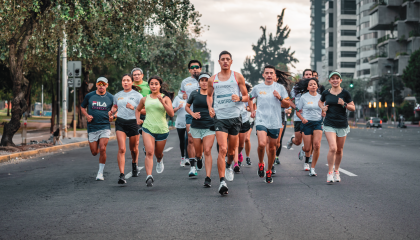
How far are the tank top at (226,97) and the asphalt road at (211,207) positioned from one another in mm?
1272

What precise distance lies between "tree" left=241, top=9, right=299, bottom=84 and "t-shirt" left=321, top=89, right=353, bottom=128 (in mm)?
95842

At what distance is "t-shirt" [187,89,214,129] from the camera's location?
8.47m

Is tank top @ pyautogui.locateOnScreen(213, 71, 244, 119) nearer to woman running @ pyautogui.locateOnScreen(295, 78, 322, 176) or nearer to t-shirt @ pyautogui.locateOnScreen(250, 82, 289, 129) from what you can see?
t-shirt @ pyautogui.locateOnScreen(250, 82, 289, 129)

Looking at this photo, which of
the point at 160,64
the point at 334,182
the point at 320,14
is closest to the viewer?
the point at 334,182

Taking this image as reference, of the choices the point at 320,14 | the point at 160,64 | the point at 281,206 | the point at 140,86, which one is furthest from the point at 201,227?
the point at 320,14

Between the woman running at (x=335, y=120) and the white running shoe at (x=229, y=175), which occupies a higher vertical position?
the woman running at (x=335, y=120)

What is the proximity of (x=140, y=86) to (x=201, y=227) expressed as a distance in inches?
200

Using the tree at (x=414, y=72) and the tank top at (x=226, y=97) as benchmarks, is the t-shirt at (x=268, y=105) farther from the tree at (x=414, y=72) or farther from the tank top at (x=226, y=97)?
the tree at (x=414, y=72)

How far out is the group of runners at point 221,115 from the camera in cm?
760

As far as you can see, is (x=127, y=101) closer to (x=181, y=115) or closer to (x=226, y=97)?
(x=226, y=97)

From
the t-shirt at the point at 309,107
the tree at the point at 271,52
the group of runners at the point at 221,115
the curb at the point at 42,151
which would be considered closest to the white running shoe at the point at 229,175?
the group of runners at the point at 221,115

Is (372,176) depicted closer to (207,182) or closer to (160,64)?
(207,182)

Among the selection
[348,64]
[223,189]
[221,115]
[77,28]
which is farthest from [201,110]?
[348,64]

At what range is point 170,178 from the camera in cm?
947
